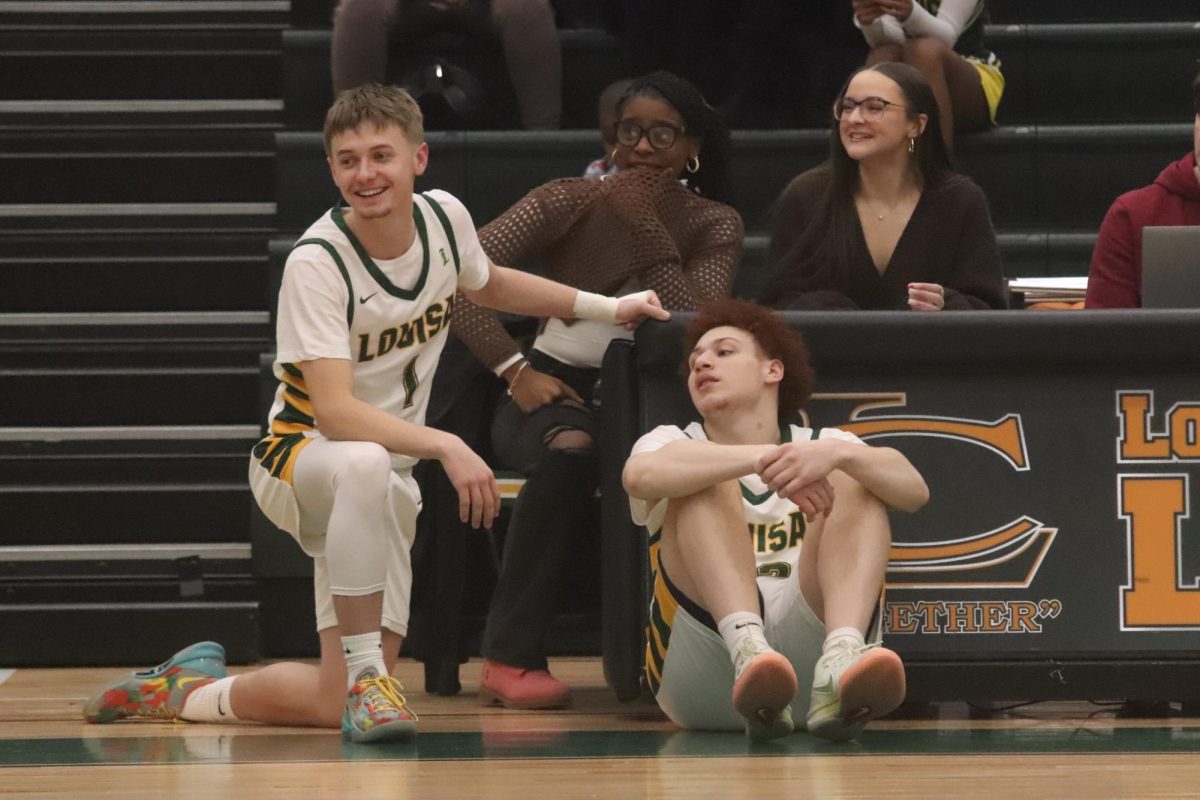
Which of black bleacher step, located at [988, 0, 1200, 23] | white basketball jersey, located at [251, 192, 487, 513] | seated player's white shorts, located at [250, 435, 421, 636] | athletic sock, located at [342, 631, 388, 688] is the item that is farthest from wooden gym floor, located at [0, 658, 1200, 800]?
black bleacher step, located at [988, 0, 1200, 23]

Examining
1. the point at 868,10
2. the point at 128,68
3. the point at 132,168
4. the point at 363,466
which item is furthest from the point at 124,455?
the point at 868,10

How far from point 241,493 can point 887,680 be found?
8.31ft

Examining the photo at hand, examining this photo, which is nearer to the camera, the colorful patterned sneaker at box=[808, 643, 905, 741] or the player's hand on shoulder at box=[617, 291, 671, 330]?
the colorful patterned sneaker at box=[808, 643, 905, 741]

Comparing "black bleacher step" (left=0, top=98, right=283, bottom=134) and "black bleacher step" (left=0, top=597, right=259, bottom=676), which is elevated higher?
"black bleacher step" (left=0, top=98, right=283, bottom=134)

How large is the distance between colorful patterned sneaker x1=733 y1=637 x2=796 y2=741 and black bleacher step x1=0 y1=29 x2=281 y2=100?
11.8ft

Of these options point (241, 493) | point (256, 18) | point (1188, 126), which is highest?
point (256, 18)

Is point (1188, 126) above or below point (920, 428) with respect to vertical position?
above

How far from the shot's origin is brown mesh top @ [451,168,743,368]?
4137 millimetres

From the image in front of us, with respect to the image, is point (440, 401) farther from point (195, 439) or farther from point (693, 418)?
point (195, 439)

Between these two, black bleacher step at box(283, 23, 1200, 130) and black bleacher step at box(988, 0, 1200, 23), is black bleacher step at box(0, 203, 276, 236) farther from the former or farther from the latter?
black bleacher step at box(988, 0, 1200, 23)

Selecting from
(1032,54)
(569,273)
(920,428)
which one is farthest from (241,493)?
(1032,54)

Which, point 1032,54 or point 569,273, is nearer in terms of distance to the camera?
point 569,273

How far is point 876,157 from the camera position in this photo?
417 centimetres

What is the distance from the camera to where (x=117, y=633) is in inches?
191
